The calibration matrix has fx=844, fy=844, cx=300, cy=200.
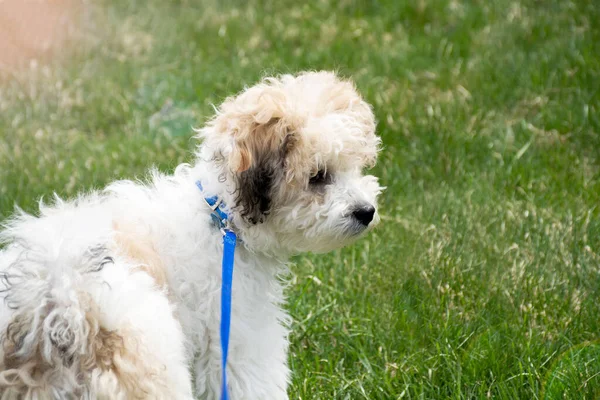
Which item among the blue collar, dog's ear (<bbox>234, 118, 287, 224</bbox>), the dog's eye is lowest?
the blue collar

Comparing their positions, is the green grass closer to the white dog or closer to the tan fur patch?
the white dog

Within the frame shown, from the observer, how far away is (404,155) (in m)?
6.36

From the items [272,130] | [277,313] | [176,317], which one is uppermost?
[272,130]

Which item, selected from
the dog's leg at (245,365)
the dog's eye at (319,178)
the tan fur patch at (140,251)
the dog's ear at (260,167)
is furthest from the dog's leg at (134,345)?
the dog's eye at (319,178)

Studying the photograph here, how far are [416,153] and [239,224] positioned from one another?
3.00 metres

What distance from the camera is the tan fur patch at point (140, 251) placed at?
10.8 feet

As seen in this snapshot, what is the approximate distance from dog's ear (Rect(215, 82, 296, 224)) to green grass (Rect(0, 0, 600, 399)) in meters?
1.16

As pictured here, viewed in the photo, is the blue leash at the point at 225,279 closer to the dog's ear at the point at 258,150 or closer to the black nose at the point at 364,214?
the dog's ear at the point at 258,150

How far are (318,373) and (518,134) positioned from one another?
3.09 meters

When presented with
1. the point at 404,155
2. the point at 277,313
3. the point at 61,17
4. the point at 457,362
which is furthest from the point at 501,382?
the point at 61,17

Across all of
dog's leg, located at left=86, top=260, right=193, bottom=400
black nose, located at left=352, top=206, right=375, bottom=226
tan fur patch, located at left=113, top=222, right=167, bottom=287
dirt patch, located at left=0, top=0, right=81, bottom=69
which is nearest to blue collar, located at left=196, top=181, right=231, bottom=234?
tan fur patch, located at left=113, top=222, right=167, bottom=287

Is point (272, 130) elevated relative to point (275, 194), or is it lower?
elevated

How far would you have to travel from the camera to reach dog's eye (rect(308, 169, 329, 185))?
3.60m

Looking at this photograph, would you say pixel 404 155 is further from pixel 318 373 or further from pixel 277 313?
pixel 277 313
